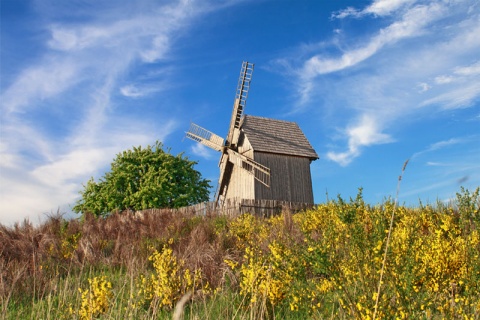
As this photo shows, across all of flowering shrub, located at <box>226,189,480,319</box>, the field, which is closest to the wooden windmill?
the field

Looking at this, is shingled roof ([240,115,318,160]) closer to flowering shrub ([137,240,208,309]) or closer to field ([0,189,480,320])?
field ([0,189,480,320])

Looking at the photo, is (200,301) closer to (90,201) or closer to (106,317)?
(106,317)

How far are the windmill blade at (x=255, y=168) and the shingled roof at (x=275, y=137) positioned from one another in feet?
3.32

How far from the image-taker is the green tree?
3234 centimetres

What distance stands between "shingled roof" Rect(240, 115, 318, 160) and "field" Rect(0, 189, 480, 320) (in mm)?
15421

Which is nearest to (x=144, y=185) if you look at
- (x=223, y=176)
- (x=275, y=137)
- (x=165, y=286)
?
(x=223, y=176)

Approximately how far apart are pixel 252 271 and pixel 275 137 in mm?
25173

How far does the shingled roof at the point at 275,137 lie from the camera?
30.0 meters

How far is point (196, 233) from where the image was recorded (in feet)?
37.7

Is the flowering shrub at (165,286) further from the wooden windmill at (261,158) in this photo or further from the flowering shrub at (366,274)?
the wooden windmill at (261,158)

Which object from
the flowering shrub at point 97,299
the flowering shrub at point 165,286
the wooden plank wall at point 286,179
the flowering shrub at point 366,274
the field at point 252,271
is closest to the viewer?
the flowering shrub at point 366,274

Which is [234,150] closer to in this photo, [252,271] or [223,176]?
[223,176]

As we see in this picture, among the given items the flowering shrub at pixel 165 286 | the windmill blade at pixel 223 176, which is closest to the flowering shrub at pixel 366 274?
the flowering shrub at pixel 165 286

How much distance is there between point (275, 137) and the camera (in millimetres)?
31297
